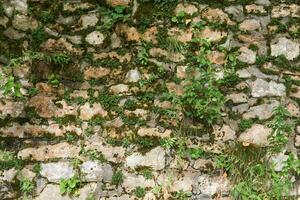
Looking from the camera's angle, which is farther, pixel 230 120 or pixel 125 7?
pixel 125 7

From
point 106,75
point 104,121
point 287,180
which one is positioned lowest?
point 287,180

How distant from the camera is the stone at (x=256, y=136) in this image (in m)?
3.55

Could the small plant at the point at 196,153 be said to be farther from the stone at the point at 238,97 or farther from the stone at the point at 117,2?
the stone at the point at 117,2

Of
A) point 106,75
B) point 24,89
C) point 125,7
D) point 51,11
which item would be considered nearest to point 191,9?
point 125,7

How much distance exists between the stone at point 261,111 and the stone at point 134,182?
3.04 feet

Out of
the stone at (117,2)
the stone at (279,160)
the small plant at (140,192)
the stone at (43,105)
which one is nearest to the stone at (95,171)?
the small plant at (140,192)

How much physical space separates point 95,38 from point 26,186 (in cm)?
132

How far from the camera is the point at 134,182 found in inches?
137

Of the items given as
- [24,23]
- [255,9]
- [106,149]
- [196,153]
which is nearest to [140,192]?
[106,149]

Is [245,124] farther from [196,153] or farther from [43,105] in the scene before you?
[43,105]

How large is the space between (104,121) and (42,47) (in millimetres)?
808

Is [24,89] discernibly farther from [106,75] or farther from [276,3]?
[276,3]

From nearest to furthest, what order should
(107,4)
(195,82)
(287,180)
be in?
(287,180)
(195,82)
(107,4)

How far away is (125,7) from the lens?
12.8ft
